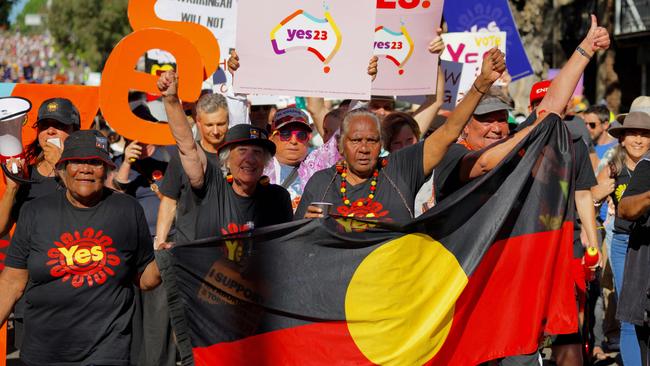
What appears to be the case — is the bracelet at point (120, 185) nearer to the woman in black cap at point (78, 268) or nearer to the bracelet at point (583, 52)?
the woman in black cap at point (78, 268)

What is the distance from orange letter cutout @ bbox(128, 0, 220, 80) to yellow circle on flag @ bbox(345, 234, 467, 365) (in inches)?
120

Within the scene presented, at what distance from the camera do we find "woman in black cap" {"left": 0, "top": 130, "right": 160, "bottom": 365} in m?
5.63

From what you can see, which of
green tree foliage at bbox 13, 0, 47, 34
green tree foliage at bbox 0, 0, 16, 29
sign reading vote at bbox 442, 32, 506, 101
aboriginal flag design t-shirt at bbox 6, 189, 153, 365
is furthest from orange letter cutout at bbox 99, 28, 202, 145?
green tree foliage at bbox 13, 0, 47, 34

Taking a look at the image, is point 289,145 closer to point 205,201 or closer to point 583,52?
point 205,201

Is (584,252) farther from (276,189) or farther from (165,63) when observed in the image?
(165,63)

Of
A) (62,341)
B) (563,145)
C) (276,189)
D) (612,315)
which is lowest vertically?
(612,315)

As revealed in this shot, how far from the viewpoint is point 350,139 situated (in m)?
6.20

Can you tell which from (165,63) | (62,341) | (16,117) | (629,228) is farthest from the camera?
(165,63)

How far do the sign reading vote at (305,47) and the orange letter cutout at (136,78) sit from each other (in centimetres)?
49

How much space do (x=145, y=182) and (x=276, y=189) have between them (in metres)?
2.64

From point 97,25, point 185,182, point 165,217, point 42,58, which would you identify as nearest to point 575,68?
point 185,182

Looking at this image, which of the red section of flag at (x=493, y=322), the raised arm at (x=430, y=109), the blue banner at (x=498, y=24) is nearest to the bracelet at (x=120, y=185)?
the raised arm at (x=430, y=109)

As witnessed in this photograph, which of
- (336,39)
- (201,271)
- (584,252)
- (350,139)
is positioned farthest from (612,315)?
(201,271)

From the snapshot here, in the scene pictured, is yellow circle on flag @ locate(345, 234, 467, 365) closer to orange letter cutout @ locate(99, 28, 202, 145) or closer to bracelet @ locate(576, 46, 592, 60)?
bracelet @ locate(576, 46, 592, 60)
